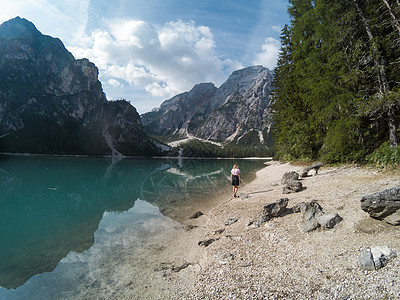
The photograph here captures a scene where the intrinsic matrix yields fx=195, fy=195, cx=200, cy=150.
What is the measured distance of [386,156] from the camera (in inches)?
534

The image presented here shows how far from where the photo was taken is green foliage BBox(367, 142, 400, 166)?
12.7m

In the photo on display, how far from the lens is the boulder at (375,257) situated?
5395 millimetres

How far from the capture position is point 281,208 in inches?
452

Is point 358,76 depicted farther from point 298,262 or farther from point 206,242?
point 206,242

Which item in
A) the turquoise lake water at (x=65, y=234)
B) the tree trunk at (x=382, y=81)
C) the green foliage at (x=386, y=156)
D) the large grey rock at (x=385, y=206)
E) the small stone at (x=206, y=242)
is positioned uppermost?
the tree trunk at (x=382, y=81)

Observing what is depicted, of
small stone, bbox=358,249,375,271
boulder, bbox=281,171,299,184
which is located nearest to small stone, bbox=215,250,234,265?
small stone, bbox=358,249,375,271

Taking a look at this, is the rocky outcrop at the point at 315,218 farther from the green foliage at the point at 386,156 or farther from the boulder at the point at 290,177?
the boulder at the point at 290,177

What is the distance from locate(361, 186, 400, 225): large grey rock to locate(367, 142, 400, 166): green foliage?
7.59 m

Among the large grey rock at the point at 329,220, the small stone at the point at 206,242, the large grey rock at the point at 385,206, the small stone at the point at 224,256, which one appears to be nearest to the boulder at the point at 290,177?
the large grey rock at the point at 329,220

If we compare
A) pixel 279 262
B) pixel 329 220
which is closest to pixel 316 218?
pixel 329 220

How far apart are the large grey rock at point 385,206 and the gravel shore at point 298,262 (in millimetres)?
277

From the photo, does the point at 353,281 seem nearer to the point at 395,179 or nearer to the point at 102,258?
the point at 395,179

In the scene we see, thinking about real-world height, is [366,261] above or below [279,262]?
above

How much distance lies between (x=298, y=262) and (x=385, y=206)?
3862 mm
